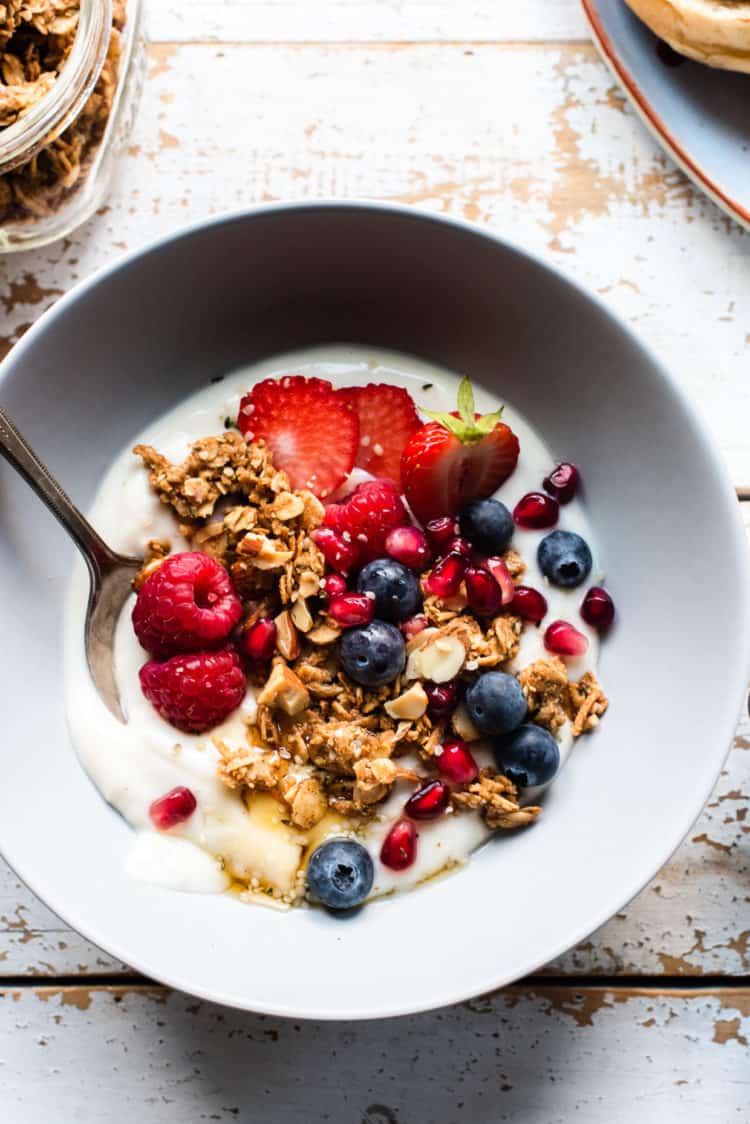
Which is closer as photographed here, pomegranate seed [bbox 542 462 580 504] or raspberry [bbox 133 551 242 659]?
raspberry [bbox 133 551 242 659]

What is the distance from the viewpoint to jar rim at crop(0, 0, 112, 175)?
1518 millimetres

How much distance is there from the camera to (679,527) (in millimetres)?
1498

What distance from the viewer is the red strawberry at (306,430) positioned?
1591 millimetres

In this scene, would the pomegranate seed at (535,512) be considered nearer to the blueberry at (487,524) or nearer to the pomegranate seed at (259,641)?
the blueberry at (487,524)

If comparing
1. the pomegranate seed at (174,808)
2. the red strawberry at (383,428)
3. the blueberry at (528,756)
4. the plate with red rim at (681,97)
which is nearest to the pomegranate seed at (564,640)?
the blueberry at (528,756)

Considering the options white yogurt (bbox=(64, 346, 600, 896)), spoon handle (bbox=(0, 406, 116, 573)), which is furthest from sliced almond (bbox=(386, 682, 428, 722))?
spoon handle (bbox=(0, 406, 116, 573))

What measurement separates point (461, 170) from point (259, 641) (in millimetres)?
841

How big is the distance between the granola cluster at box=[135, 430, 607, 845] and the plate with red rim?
0.75m

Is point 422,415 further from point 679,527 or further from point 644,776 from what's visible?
point 644,776

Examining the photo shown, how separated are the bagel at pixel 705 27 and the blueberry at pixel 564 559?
2.60ft

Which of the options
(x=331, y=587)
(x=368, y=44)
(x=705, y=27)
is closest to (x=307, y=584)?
(x=331, y=587)

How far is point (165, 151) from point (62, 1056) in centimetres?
142

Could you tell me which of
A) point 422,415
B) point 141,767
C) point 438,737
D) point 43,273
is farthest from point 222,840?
point 43,273

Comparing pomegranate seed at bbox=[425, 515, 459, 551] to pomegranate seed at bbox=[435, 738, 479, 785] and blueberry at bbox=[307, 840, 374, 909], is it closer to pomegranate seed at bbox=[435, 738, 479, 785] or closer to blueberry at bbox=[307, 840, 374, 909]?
pomegranate seed at bbox=[435, 738, 479, 785]
